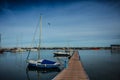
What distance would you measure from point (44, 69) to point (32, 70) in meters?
0.91

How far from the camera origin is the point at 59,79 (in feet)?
25.6

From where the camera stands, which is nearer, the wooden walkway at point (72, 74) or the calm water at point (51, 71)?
the wooden walkway at point (72, 74)

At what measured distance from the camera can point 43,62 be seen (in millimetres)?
13836

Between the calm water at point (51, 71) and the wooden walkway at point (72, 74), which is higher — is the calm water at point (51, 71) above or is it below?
below

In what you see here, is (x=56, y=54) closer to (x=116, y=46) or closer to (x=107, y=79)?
(x=107, y=79)

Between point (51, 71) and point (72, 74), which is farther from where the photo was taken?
point (51, 71)

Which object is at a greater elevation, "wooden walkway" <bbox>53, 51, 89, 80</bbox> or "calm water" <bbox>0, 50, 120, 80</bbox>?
"wooden walkway" <bbox>53, 51, 89, 80</bbox>

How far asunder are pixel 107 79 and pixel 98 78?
1.53 feet

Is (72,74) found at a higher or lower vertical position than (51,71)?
higher

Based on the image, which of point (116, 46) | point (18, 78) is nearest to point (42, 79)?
point (18, 78)

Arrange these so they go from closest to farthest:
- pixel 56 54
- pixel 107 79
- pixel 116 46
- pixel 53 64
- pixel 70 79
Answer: pixel 70 79 → pixel 107 79 → pixel 53 64 → pixel 56 54 → pixel 116 46

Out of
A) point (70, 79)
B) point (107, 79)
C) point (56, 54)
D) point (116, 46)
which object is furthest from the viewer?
point (116, 46)

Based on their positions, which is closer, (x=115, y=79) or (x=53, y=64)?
(x=115, y=79)

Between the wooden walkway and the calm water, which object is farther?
the calm water
